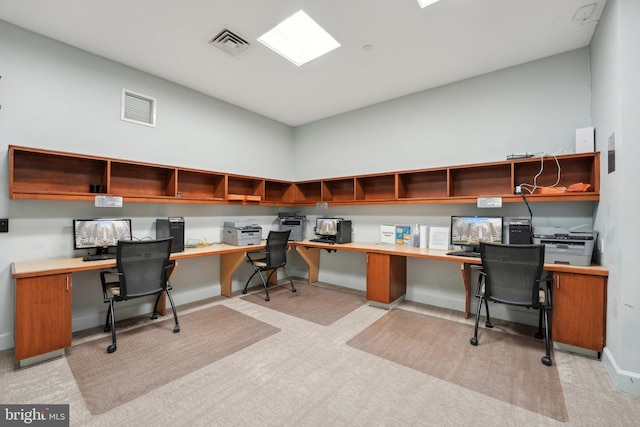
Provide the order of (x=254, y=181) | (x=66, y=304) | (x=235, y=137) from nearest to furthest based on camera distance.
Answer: (x=66, y=304)
(x=235, y=137)
(x=254, y=181)

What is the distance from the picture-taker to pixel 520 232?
2.85 m

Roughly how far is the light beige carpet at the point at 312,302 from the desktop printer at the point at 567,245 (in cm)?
216

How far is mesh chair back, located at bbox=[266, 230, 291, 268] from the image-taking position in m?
3.87

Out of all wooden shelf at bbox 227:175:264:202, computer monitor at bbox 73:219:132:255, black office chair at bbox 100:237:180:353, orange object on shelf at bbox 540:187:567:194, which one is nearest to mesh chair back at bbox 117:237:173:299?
black office chair at bbox 100:237:180:353

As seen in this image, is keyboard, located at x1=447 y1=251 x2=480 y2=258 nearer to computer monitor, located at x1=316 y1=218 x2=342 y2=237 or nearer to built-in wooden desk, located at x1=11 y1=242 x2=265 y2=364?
computer monitor, located at x1=316 y1=218 x2=342 y2=237

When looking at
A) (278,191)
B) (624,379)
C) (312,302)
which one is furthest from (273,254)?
(624,379)

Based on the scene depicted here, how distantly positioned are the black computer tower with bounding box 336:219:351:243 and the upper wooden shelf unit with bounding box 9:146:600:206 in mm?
346

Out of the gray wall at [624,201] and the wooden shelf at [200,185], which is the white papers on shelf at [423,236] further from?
the wooden shelf at [200,185]

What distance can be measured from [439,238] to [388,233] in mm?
754

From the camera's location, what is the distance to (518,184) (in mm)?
3168

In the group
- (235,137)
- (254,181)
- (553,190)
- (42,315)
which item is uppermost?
(235,137)

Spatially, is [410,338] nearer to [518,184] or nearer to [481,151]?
[518,184]

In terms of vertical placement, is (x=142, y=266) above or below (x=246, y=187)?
below

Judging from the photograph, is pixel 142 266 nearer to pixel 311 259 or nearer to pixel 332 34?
pixel 311 259
